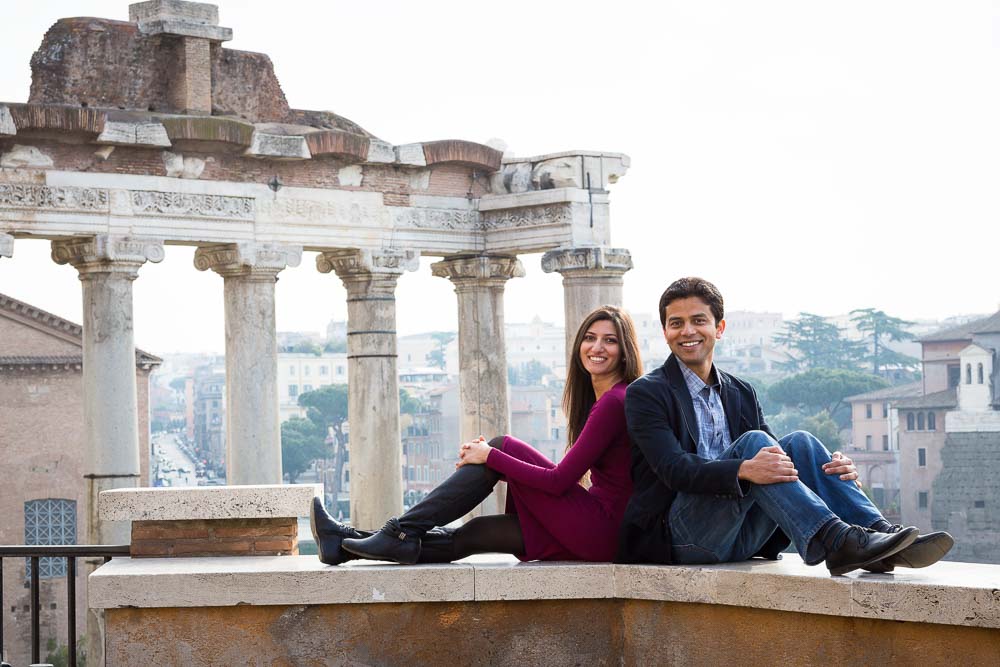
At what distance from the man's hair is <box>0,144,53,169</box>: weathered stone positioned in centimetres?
841

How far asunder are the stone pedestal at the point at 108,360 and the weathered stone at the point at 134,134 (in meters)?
0.86

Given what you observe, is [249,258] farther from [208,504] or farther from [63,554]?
[208,504]

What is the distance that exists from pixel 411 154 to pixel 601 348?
8.97m

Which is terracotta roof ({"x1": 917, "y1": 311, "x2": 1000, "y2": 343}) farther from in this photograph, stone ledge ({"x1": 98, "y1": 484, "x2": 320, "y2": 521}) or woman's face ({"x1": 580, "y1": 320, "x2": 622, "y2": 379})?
stone ledge ({"x1": 98, "y1": 484, "x2": 320, "y2": 521})

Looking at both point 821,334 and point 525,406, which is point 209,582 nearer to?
point 525,406

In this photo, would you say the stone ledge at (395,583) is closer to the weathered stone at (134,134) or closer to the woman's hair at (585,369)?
the woman's hair at (585,369)

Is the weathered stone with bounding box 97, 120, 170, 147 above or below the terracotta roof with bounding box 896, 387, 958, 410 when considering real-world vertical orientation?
above

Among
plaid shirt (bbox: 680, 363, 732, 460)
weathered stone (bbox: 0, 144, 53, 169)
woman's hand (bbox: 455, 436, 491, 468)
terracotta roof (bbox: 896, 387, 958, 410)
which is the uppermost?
weathered stone (bbox: 0, 144, 53, 169)

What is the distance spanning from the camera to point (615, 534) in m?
6.72

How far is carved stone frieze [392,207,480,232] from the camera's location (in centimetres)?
1586

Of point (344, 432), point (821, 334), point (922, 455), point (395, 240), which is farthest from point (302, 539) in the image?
point (395, 240)

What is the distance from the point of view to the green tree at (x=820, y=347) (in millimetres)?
118812

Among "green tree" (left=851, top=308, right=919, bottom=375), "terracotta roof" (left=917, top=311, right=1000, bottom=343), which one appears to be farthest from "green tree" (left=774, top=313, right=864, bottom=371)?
"terracotta roof" (left=917, top=311, right=1000, bottom=343)

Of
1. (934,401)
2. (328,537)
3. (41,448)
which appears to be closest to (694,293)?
(328,537)
